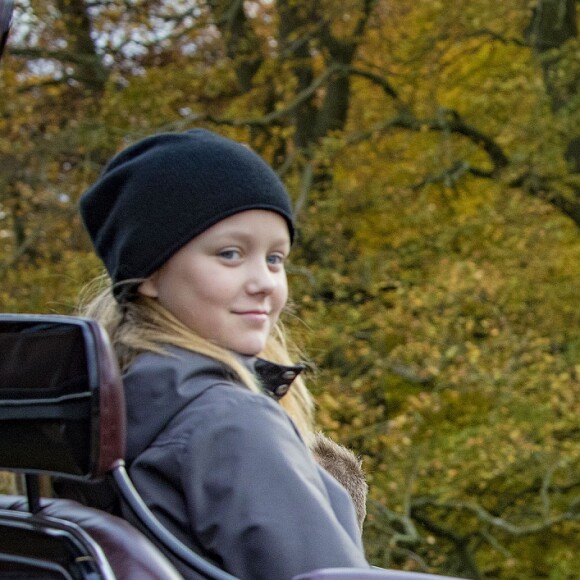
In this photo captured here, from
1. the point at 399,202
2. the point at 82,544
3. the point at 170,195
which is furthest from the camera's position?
the point at 399,202

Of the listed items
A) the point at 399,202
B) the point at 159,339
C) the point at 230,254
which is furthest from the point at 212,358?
the point at 399,202

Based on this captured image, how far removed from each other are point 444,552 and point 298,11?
546 centimetres

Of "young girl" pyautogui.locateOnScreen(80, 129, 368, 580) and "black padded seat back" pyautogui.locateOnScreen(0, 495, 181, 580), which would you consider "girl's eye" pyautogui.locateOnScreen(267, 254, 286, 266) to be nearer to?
"young girl" pyautogui.locateOnScreen(80, 129, 368, 580)

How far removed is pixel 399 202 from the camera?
11.6 meters

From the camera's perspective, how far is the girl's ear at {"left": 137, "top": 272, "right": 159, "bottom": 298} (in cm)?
215

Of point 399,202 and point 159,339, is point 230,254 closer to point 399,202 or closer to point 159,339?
point 159,339

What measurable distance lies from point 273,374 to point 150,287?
267 millimetres

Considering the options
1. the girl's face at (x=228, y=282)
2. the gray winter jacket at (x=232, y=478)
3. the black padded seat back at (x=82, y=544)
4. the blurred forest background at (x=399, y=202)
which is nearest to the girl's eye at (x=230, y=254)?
the girl's face at (x=228, y=282)

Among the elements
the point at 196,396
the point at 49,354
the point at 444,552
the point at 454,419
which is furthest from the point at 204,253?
the point at 454,419

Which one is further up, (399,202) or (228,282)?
(228,282)

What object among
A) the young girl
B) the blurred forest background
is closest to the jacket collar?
the young girl

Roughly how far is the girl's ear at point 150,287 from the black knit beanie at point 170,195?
0.02m

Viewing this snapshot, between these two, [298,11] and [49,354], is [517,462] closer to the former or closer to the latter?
[298,11]

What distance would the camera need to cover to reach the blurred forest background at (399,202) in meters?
9.44
